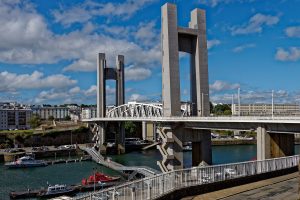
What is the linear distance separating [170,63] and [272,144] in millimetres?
15296

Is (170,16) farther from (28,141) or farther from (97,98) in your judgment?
(28,141)

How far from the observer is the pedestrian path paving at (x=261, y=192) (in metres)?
14.0

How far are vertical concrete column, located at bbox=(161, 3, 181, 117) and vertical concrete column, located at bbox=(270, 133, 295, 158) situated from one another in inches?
520

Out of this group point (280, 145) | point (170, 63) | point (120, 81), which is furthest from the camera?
point (120, 81)

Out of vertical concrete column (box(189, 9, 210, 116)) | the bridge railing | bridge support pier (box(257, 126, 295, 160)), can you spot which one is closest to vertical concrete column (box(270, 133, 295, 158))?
bridge support pier (box(257, 126, 295, 160))

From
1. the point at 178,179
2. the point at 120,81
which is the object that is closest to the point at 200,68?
the point at 178,179

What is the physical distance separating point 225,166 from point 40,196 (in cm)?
2674

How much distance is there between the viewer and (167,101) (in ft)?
134

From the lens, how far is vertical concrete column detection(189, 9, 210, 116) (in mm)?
42969

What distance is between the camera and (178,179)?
1479 cm

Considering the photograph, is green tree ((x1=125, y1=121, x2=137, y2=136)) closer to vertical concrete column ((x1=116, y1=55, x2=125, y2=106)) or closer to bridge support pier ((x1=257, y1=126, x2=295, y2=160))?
vertical concrete column ((x1=116, y1=55, x2=125, y2=106))

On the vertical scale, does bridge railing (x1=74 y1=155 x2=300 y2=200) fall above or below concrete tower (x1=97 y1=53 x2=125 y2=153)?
below

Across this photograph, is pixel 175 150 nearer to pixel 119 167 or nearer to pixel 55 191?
pixel 55 191

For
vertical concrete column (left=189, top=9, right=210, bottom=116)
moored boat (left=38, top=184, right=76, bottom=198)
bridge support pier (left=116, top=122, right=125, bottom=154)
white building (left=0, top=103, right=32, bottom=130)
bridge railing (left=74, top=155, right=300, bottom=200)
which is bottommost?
moored boat (left=38, top=184, right=76, bottom=198)
